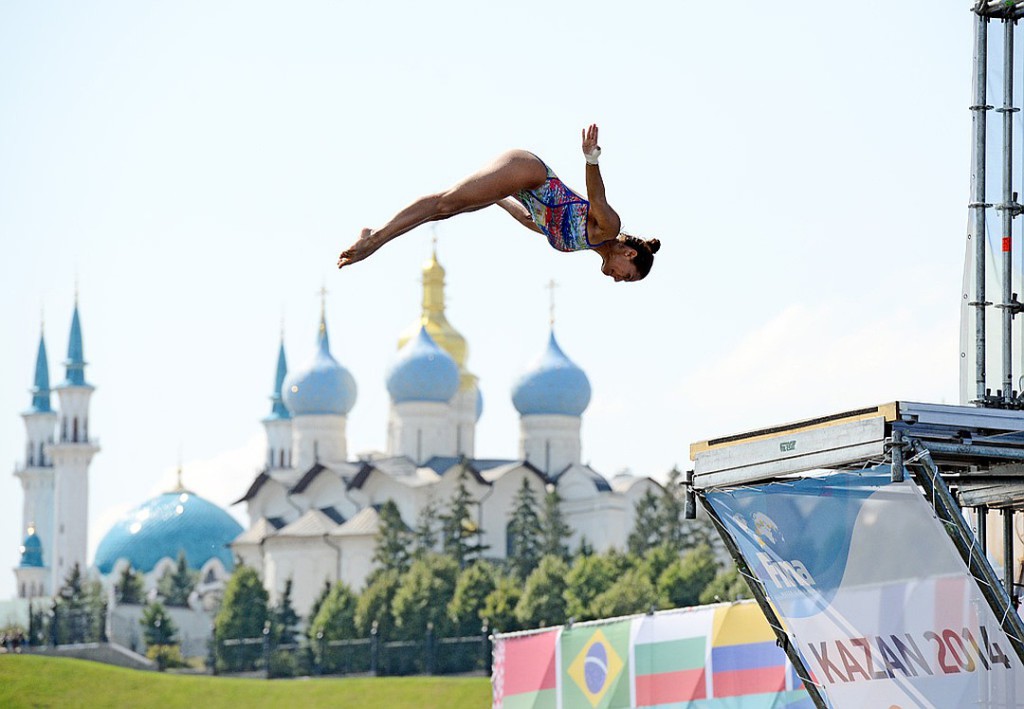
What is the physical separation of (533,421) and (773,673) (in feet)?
238

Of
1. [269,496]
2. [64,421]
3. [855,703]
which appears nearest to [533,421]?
[269,496]

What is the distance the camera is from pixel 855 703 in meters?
11.2

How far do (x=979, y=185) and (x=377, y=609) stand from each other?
174 feet

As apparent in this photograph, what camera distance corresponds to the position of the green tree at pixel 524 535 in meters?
78.1

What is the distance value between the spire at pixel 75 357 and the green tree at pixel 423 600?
46.4 meters

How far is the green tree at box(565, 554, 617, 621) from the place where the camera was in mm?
60031

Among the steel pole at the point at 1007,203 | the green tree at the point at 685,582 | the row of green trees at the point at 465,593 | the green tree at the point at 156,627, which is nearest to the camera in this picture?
the steel pole at the point at 1007,203

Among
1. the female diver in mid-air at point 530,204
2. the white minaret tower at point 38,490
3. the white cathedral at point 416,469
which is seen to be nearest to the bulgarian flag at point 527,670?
the female diver in mid-air at point 530,204

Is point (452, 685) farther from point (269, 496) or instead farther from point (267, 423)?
point (267, 423)

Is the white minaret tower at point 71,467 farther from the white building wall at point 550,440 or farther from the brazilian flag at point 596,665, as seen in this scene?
the brazilian flag at point 596,665

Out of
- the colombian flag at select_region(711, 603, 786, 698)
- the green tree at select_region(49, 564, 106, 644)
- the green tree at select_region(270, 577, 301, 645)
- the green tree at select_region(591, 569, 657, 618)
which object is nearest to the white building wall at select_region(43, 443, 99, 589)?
the green tree at select_region(49, 564, 106, 644)

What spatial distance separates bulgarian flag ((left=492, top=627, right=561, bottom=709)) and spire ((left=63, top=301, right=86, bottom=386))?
88798 mm

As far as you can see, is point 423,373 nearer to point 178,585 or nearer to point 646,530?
point 646,530

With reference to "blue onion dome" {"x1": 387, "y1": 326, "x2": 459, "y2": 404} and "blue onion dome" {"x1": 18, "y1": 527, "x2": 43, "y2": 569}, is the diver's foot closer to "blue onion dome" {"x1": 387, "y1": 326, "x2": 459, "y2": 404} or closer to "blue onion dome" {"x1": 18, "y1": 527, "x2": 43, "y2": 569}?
"blue onion dome" {"x1": 387, "y1": 326, "x2": 459, "y2": 404}
